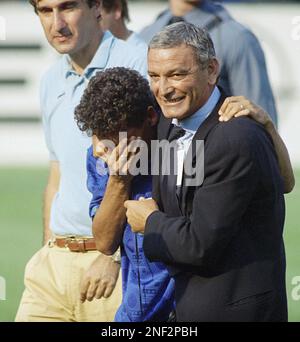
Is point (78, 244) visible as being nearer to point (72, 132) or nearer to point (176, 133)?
point (72, 132)

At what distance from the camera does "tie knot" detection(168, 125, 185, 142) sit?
451 centimetres

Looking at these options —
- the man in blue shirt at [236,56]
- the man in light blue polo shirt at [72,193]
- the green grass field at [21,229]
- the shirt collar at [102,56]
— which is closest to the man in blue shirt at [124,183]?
the man in light blue polo shirt at [72,193]

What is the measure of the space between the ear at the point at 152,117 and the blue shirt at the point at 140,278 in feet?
0.70

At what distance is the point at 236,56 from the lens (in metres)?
→ 6.99

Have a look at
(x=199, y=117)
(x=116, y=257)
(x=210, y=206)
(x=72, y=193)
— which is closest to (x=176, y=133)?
(x=199, y=117)

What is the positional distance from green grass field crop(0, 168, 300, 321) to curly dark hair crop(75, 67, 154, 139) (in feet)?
9.83

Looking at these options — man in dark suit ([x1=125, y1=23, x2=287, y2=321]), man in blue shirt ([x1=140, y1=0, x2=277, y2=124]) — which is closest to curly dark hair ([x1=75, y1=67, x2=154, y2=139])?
man in dark suit ([x1=125, y1=23, x2=287, y2=321])

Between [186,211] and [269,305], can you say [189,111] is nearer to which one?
[186,211]

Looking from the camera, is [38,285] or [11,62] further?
[11,62]

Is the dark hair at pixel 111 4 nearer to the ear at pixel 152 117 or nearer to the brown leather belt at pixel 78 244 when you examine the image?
the brown leather belt at pixel 78 244

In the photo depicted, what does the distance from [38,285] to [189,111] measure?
4.80ft

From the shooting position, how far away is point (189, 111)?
446 cm

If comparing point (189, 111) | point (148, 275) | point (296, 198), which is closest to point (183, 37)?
point (189, 111)

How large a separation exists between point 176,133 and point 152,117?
8.1 inches
